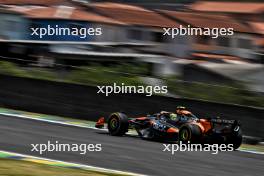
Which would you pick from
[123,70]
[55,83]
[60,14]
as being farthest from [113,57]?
[55,83]

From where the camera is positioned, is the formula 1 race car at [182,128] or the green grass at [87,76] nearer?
the formula 1 race car at [182,128]

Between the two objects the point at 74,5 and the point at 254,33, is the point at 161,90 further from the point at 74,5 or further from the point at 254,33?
the point at 254,33

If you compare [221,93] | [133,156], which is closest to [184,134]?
[133,156]

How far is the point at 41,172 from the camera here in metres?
8.27

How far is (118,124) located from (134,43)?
24.5 metres

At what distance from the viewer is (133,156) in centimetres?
1038

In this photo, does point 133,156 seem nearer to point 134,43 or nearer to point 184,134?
point 184,134

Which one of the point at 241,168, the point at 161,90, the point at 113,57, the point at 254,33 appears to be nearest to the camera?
the point at 241,168

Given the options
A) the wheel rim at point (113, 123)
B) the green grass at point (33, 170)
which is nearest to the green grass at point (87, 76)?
the wheel rim at point (113, 123)

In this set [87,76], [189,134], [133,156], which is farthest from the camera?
[87,76]

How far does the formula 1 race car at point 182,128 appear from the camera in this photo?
38.4 feet

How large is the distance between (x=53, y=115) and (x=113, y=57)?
15.3m

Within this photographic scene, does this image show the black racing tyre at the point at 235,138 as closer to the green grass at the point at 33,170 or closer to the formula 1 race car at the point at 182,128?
the formula 1 race car at the point at 182,128

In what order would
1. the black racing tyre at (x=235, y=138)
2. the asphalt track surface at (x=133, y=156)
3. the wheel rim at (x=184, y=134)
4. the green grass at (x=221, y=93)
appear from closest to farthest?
the asphalt track surface at (x=133, y=156), the wheel rim at (x=184, y=134), the black racing tyre at (x=235, y=138), the green grass at (x=221, y=93)
